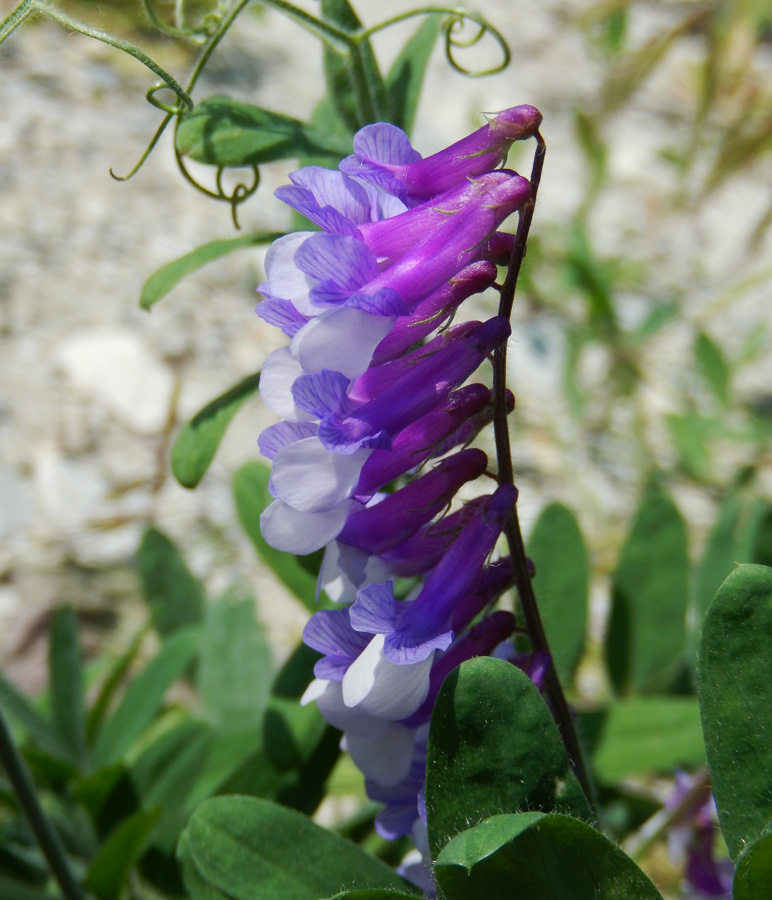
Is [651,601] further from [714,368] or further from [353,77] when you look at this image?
[714,368]

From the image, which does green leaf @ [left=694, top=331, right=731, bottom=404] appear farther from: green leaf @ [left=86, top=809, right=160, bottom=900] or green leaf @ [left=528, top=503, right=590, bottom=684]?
green leaf @ [left=86, top=809, right=160, bottom=900]

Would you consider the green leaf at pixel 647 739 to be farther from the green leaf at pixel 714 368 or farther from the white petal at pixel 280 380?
the green leaf at pixel 714 368

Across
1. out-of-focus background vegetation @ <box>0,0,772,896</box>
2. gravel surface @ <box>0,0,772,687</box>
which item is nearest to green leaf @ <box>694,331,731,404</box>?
out-of-focus background vegetation @ <box>0,0,772,896</box>

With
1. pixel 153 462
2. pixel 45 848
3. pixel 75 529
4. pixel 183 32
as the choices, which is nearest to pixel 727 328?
pixel 153 462

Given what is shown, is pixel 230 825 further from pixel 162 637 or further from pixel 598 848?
pixel 162 637

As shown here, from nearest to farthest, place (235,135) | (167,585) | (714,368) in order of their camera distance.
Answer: (235,135) → (167,585) → (714,368)

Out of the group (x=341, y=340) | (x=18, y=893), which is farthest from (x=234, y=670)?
(x=341, y=340)
